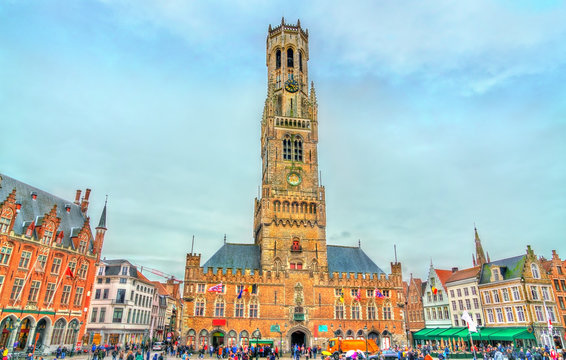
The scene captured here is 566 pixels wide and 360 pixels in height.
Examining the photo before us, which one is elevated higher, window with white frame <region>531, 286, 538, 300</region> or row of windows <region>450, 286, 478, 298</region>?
row of windows <region>450, 286, 478, 298</region>

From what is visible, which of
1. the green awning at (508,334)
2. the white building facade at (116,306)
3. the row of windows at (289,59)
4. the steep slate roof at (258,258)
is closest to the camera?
the green awning at (508,334)

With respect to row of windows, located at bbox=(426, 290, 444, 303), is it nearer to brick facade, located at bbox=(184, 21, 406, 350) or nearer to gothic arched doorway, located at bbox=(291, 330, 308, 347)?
brick facade, located at bbox=(184, 21, 406, 350)

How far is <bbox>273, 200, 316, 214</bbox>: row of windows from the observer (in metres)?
54.1

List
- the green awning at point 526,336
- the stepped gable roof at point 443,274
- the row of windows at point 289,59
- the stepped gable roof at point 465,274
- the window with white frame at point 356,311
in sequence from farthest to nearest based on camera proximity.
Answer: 1. the row of windows at point 289,59
2. the stepped gable roof at point 443,274
3. the stepped gable roof at point 465,274
4. the window with white frame at point 356,311
5. the green awning at point 526,336

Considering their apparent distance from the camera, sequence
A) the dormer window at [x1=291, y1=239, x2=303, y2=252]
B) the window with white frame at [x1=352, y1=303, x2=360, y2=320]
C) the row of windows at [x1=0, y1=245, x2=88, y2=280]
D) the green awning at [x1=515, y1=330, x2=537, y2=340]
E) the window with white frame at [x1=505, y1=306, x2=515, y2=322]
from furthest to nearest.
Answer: the dormer window at [x1=291, y1=239, x2=303, y2=252] < the window with white frame at [x1=352, y1=303, x2=360, y2=320] < the window with white frame at [x1=505, y1=306, x2=515, y2=322] < the green awning at [x1=515, y1=330, x2=537, y2=340] < the row of windows at [x1=0, y1=245, x2=88, y2=280]

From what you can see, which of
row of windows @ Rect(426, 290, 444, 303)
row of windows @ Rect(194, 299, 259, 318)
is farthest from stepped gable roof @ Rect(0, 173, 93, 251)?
row of windows @ Rect(426, 290, 444, 303)

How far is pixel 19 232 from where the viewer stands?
127ft

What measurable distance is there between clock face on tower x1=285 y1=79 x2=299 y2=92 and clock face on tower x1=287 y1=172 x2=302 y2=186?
1612cm

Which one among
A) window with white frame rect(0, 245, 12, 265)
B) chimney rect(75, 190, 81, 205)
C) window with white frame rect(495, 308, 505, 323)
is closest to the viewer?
window with white frame rect(0, 245, 12, 265)

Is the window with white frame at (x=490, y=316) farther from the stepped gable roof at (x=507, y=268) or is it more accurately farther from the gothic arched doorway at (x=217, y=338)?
the gothic arched doorway at (x=217, y=338)

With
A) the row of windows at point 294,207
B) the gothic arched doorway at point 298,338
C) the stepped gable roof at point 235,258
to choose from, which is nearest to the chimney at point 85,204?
the stepped gable roof at point 235,258

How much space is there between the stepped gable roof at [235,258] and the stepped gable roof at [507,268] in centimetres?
3274

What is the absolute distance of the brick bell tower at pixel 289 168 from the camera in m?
52.1

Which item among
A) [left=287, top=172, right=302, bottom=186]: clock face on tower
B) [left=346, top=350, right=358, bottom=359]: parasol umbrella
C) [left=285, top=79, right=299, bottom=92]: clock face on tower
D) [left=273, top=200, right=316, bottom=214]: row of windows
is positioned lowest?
[left=346, top=350, right=358, bottom=359]: parasol umbrella
